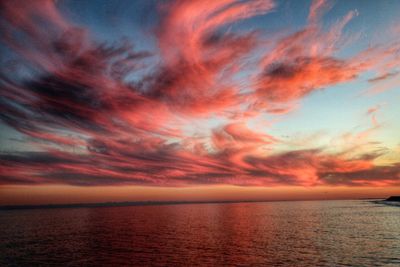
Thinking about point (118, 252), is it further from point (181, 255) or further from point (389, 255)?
point (389, 255)

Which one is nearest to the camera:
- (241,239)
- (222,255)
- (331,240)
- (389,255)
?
(389,255)

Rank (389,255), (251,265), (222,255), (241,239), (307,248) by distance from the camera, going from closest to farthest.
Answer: (251,265), (389,255), (222,255), (307,248), (241,239)

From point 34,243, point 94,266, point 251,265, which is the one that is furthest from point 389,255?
point 34,243

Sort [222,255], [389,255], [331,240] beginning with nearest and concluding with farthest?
[389,255]
[222,255]
[331,240]

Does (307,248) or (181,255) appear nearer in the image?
(181,255)

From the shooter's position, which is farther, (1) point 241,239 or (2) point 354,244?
(1) point 241,239

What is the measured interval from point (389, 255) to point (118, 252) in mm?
50821

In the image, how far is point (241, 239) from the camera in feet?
265

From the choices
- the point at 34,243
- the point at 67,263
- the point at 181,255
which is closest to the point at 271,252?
the point at 181,255

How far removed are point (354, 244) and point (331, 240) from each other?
690 centimetres

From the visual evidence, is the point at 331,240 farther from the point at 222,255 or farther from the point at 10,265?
the point at 10,265

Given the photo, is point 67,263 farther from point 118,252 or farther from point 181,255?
point 181,255

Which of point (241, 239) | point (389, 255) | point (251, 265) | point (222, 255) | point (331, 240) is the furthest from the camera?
point (241, 239)

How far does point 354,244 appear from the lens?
67.8 meters
